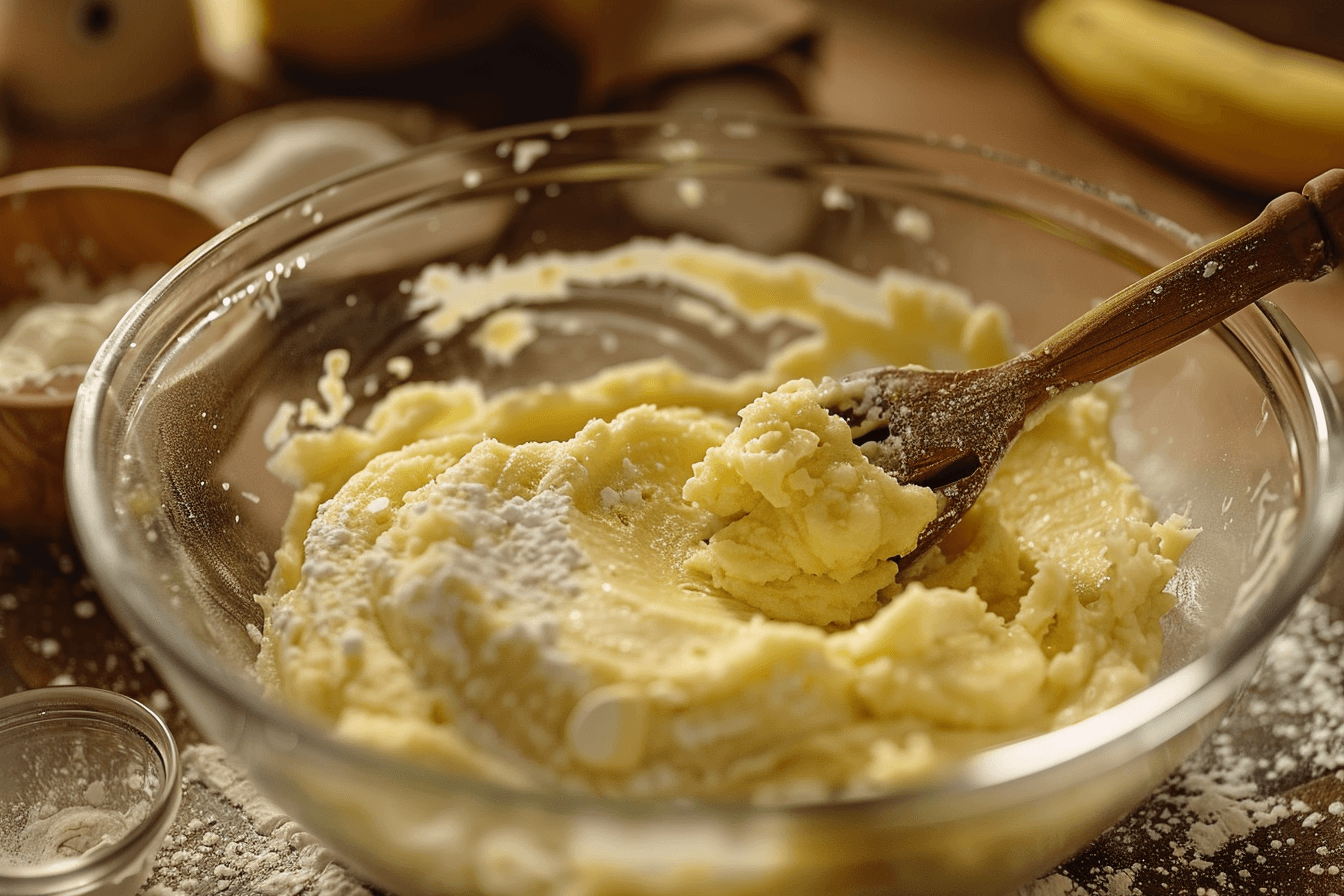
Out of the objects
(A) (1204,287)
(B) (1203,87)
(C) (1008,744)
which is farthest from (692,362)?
(B) (1203,87)

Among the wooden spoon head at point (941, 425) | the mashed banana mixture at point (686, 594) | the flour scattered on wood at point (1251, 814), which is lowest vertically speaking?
the flour scattered on wood at point (1251, 814)

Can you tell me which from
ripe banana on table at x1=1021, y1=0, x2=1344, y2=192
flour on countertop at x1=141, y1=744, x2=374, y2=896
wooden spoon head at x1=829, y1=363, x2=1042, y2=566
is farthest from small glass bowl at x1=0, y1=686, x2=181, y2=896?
ripe banana on table at x1=1021, y1=0, x2=1344, y2=192

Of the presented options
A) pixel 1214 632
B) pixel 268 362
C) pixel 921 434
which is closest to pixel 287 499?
pixel 268 362

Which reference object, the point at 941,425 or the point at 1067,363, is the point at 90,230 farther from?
the point at 1067,363

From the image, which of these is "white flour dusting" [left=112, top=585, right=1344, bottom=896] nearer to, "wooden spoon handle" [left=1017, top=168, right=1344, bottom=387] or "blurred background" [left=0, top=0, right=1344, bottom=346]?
"wooden spoon handle" [left=1017, top=168, right=1344, bottom=387]

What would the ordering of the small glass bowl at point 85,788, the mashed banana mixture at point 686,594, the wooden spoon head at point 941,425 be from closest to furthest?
the mashed banana mixture at point 686,594
the small glass bowl at point 85,788
the wooden spoon head at point 941,425

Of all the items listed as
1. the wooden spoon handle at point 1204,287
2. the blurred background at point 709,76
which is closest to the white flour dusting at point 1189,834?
the wooden spoon handle at point 1204,287

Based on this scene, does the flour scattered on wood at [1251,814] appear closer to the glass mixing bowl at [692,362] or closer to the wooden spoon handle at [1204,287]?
the glass mixing bowl at [692,362]
